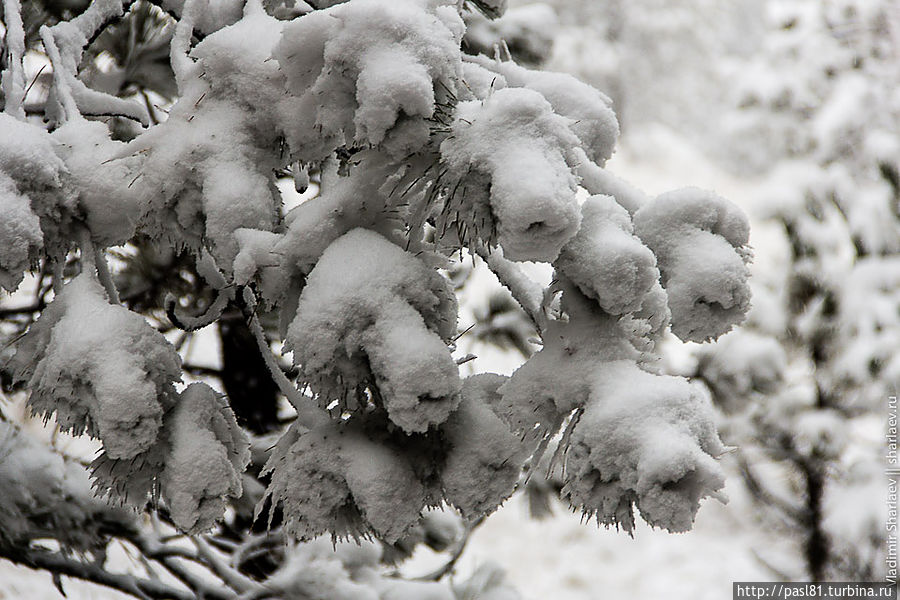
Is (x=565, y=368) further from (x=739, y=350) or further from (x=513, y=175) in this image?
(x=739, y=350)

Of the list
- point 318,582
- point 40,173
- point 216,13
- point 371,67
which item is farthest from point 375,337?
point 318,582

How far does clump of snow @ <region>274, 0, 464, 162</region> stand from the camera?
1.13 m

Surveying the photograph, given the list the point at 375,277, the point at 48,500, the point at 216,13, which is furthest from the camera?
the point at 48,500

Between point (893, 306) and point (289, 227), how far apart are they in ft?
20.7

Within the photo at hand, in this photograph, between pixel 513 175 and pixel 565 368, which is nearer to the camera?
pixel 513 175

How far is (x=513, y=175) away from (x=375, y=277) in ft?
0.82

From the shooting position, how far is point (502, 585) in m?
3.16

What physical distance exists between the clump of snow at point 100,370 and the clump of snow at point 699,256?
0.78 m

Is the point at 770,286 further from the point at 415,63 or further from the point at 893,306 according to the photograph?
the point at 415,63

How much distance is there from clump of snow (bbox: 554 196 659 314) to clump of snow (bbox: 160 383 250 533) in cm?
59

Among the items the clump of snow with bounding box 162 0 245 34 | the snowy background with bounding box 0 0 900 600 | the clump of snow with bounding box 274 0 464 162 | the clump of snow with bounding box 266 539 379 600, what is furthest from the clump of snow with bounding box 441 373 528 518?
the snowy background with bounding box 0 0 900 600

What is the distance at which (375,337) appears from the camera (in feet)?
3.88

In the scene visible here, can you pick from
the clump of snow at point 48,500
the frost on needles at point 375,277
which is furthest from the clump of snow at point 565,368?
the clump of snow at point 48,500

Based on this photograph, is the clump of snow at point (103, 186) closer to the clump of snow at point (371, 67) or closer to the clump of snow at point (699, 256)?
the clump of snow at point (371, 67)
